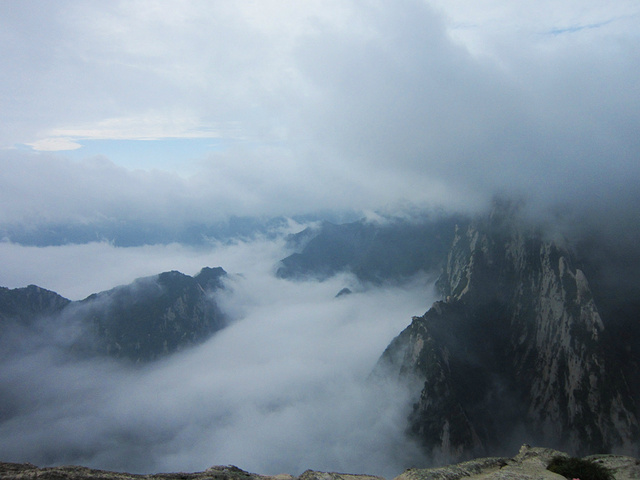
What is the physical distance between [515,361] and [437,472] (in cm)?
12737

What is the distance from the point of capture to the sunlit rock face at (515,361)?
365 ft

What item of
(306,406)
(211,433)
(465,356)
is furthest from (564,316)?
(211,433)

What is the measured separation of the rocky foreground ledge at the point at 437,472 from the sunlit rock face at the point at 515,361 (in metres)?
89.2

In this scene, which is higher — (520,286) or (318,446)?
(520,286)

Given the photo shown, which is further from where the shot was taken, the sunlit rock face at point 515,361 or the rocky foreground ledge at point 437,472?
the sunlit rock face at point 515,361

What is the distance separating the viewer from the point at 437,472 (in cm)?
3241

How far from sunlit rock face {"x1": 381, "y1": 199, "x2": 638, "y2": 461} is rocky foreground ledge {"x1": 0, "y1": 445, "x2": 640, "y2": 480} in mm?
89239

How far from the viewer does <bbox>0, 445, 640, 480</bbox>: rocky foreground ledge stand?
76.9 ft

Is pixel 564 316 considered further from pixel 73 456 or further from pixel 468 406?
pixel 73 456

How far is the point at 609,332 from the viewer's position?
117438 millimetres

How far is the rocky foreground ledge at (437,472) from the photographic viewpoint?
76.9 ft

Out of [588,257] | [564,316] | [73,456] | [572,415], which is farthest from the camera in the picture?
[73,456]

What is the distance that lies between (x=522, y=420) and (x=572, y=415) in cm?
1665

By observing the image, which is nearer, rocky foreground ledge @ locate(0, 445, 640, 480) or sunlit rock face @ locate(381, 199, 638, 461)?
rocky foreground ledge @ locate(0, 445, 640, 480)
